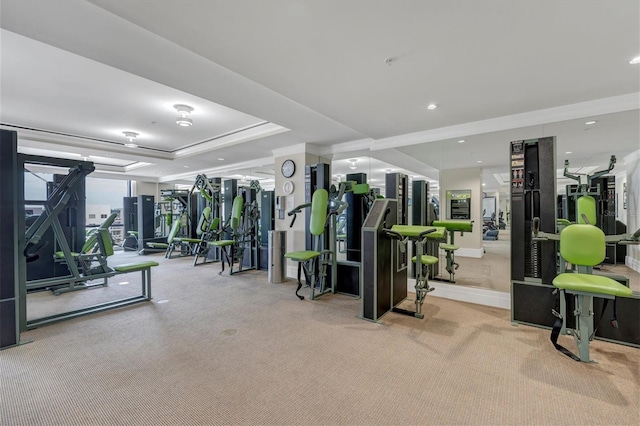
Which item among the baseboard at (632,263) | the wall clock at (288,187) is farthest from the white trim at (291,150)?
the baseboard at (632,263)

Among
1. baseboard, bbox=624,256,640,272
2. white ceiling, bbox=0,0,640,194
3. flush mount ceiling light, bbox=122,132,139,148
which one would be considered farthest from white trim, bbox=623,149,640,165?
flush mount ceiling light, bbox=122,132,139,148

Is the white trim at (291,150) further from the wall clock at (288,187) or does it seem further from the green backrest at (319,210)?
the green backrest at (319,210)

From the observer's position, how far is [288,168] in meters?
5.98

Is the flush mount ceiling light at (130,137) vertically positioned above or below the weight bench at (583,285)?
above

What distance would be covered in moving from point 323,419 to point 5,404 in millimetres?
2316

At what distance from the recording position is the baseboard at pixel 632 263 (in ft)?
20.4

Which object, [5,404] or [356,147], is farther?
[356,147]

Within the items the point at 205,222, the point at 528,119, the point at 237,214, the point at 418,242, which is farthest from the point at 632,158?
the point at 205,222

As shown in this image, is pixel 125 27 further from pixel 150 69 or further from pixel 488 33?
pixel 488 33

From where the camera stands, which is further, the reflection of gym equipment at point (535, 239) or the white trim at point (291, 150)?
the white trim at point (291, 150)

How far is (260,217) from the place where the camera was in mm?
6949

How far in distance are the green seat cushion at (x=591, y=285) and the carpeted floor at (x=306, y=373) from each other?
71cm

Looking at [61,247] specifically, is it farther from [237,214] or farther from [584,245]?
[584,245]

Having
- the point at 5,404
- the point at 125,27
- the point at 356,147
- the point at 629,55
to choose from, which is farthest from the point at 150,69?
the point at 629,55
